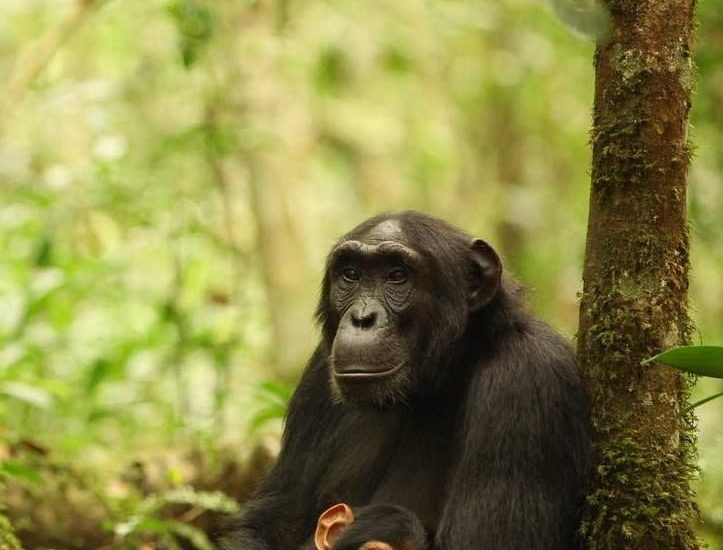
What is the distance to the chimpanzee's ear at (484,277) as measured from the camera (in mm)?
5016

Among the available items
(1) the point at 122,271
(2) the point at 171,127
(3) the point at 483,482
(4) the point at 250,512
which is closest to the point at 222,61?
(1) the point at 122,271

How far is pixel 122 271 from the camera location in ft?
28.6

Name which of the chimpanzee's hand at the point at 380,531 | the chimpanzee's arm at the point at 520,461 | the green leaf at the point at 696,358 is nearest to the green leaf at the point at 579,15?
the green leaf at the point at 696,358

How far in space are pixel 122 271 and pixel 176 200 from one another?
125cm

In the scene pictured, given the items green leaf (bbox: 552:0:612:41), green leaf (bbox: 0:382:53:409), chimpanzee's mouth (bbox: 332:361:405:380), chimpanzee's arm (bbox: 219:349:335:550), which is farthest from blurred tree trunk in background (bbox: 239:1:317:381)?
green leaf (bbox: 552:0:612:41)

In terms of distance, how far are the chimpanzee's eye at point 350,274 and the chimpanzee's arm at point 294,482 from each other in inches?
20.8

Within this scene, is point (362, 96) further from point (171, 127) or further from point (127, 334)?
point (127, 334)

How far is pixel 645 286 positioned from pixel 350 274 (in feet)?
4.59

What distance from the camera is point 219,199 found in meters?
10.5

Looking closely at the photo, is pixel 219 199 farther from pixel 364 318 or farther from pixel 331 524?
pixel 331 524

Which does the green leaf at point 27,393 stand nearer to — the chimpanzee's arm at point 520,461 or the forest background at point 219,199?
the forest background at point 219,199

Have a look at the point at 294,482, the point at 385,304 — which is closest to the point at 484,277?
the point at 385,304

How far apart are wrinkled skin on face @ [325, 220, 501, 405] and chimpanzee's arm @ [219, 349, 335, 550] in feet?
1.52

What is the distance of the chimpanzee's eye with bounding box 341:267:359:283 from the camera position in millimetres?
5074
